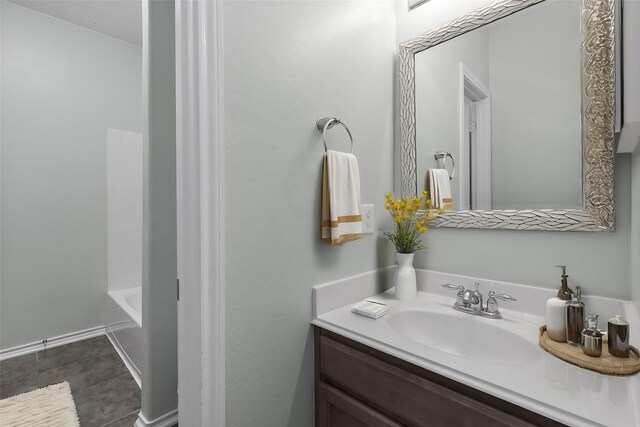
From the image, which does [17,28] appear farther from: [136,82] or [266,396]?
[266,396]

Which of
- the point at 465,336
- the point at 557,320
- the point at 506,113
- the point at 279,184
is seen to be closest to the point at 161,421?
the point at 279,184

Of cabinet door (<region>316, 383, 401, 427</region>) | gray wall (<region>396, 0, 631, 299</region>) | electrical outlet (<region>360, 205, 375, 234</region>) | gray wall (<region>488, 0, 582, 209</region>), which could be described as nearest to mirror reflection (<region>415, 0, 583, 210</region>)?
gray wall (<region>488, 0, 582, 209</region>)

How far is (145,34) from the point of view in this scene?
135 centimetres

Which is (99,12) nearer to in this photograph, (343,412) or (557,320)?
(343,412)

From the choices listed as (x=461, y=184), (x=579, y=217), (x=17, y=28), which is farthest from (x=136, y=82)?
(x=579, y=217)

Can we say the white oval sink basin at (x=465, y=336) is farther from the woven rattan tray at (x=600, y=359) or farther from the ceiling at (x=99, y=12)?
the ceiling at (x=99, y=12)

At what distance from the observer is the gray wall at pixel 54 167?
85.0 inches

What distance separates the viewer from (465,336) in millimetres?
1043

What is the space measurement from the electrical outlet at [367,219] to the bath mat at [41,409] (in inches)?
66.8

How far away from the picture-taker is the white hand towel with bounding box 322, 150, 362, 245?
Answer: 1059 millimetres

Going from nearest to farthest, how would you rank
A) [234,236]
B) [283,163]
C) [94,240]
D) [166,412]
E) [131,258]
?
[234,236]
[283,163]
[166,412]
[94,240]
[131,258]

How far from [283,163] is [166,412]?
138 centimetres

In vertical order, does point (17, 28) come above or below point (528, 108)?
above

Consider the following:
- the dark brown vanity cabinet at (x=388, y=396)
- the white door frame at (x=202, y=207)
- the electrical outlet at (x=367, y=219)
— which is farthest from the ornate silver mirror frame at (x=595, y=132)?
the white door frame at (x=202, y=207)
